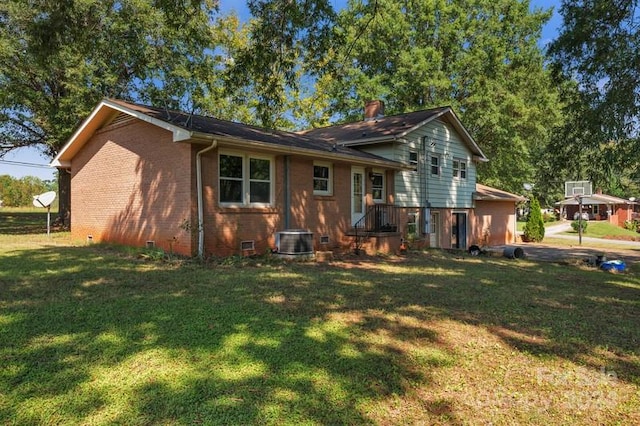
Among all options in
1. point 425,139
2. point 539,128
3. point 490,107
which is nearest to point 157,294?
point 425,139

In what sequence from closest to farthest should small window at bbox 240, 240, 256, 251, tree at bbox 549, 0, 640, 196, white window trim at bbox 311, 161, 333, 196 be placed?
1. tree at bbox 549, 0, 640, 196
2. small window at bbox 240, 240, 256, 251
3. white window trim at bbox 311, 161, 333, 196

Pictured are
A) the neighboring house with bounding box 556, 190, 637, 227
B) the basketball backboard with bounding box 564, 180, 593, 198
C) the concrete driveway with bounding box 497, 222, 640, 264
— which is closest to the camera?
the concrete driveway with bounding box 497, 222, 640, 264

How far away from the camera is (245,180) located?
10.4m

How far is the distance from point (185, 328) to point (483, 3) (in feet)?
93.8

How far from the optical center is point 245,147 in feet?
32.6

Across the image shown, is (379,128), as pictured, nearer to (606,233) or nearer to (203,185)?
(203,185)

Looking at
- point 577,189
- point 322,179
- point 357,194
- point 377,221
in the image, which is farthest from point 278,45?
point 577,189

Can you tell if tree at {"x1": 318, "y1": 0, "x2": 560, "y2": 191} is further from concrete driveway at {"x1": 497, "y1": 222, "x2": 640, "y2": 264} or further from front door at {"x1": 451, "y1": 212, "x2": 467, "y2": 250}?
front door at {"x1": 451, "y1": 212, "x2": 467, "y2": 250}

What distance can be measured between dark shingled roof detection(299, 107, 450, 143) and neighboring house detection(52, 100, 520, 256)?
77 mm

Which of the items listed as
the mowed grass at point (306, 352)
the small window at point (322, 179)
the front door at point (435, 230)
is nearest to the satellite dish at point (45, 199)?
the mowed grass at point (306, 352)

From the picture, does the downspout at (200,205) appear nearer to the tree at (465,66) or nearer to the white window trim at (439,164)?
the white window trim at (439,164)

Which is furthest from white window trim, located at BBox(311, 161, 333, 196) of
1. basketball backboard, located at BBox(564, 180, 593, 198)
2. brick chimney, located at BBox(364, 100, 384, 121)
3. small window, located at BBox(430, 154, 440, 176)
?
basketball backboard, located at BBox(564, 180, 593, 198)

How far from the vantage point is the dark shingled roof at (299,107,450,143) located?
15.4 m

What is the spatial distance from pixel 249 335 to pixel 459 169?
55.5 feet
